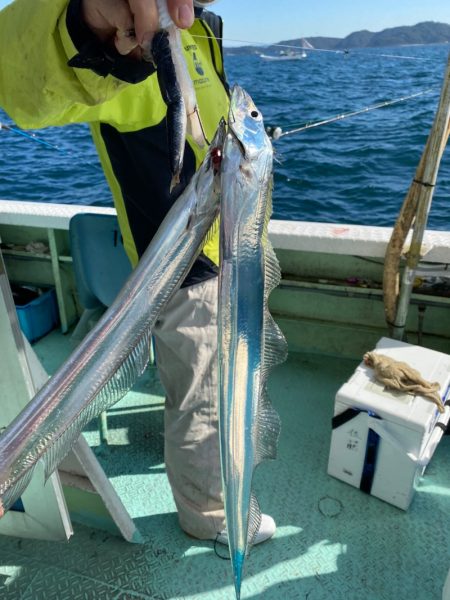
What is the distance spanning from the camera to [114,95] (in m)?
1.41

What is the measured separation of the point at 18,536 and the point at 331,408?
187cm

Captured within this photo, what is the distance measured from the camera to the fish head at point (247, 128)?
3.28 ft

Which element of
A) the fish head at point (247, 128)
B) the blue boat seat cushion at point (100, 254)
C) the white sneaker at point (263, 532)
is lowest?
the white sneaker at point (263, 532)

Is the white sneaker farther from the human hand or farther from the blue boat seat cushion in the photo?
the human hand

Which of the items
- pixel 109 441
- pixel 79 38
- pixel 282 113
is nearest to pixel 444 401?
pixel 109 441

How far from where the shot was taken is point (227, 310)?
108cm

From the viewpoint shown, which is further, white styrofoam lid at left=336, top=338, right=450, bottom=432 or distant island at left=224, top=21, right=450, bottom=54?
distant island at left=224, top=21, right=450, bottom=54

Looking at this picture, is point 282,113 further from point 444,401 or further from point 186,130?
point 186,130

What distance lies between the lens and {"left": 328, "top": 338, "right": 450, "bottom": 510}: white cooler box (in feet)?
7.89

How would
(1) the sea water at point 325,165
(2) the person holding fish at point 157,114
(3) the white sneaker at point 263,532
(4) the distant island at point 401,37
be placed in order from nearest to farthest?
(2) the person holding fish at point 157,114 → (3) the white sneaker at point 263,532 → (1) the sea water at point 325,165 → (4) the distant island at point 401,37

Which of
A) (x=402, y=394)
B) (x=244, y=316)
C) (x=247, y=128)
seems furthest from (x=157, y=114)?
(x=402, y=394)

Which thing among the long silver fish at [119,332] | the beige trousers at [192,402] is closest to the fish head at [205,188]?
the long silver fish at [119,332]

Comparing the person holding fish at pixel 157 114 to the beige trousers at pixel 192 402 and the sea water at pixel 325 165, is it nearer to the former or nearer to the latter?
the beige trousers at pixel 192 402

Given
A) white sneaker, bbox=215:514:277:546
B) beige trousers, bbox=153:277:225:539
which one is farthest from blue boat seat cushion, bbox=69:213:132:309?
white sneaker, bbox=215:514:277:546
